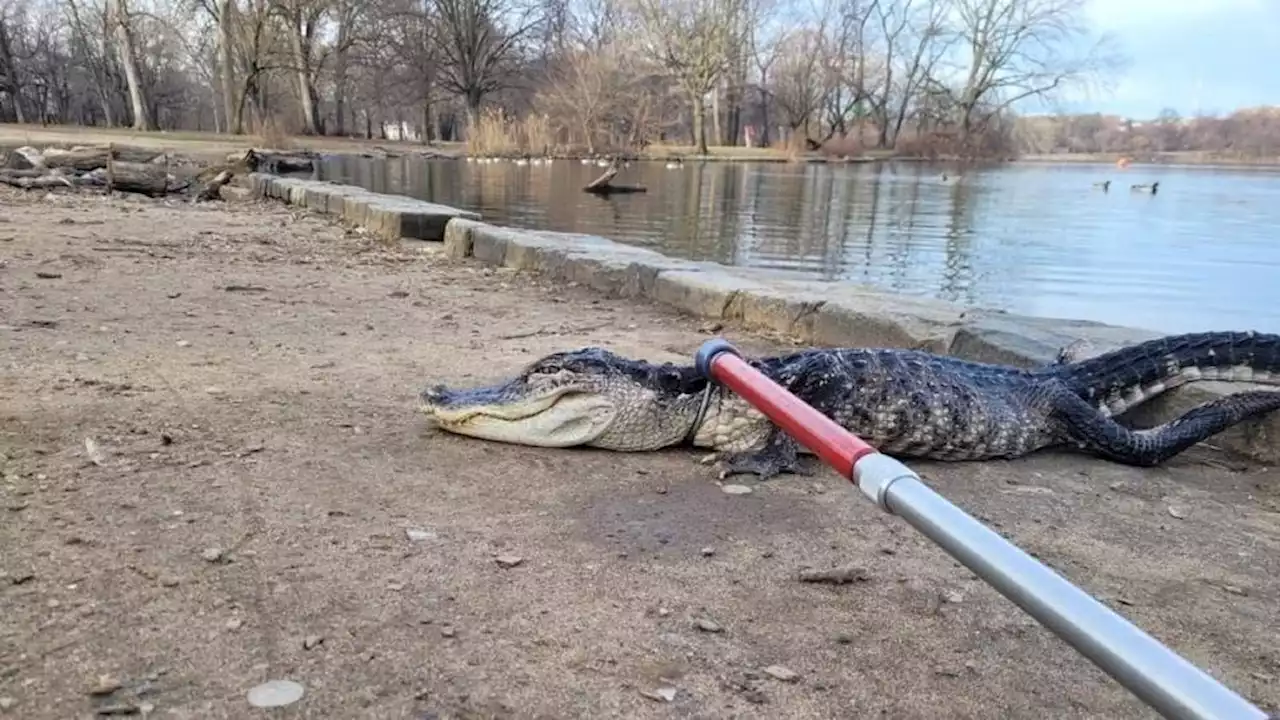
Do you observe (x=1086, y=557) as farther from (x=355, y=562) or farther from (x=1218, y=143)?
(x=1218, y=143)

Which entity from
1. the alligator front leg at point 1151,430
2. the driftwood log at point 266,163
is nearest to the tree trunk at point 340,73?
the driftwood log at point 266,163

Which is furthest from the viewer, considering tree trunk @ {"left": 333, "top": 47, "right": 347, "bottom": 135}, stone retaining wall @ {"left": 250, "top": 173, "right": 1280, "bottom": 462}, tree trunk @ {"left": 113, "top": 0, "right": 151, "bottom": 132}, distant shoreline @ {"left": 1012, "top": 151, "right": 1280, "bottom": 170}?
distant shoreline @ {"left": 1012, "top": 151, "right": 1280, "bottom": 170}

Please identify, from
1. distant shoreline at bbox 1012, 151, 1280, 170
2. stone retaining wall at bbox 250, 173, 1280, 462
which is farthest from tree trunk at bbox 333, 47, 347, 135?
stone retaining wall at bbox 250, 173, 1280, 462

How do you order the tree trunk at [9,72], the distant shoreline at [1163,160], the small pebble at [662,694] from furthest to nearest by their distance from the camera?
the distant shoreline at [1163,160], the tree trunk at [9,72], the small pebble at [662,694]

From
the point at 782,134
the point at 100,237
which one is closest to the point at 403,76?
the point at 782,134

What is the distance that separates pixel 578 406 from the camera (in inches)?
134

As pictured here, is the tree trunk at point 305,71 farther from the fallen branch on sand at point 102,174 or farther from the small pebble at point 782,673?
the small pebble at point 782,673

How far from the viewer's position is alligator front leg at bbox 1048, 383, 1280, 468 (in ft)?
12.0

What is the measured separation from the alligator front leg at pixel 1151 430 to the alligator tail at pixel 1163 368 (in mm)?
202

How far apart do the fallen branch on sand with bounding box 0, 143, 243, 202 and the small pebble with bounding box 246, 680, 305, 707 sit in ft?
45.9

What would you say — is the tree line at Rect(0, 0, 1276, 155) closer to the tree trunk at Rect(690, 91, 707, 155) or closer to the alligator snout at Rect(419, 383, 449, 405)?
the tree trunk at Rect(690, 91, 707, 155)

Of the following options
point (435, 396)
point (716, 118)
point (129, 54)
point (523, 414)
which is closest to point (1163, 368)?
point (523, 414)

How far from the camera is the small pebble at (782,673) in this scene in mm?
1954

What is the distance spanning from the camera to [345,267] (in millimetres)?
7574
